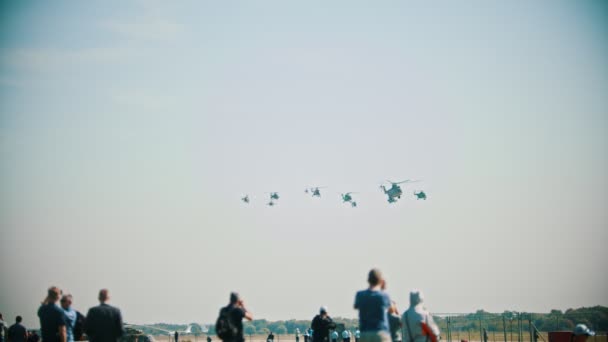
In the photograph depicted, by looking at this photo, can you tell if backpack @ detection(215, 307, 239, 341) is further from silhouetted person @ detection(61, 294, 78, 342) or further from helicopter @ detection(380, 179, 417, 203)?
helicopter @ detection(380, 179, 417, 203)

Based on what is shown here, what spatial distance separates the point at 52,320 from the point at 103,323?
141cm

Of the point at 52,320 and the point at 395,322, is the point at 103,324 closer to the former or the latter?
the point at 52,320

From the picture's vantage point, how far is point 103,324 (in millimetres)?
12852

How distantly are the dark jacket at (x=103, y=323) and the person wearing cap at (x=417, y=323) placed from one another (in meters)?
4.89

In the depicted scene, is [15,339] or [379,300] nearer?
[379,300]

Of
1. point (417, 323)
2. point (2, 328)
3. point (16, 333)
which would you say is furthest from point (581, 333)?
point (2, 328)

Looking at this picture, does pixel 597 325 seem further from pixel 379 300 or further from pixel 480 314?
pixel 379 300

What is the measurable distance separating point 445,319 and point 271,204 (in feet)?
41.4

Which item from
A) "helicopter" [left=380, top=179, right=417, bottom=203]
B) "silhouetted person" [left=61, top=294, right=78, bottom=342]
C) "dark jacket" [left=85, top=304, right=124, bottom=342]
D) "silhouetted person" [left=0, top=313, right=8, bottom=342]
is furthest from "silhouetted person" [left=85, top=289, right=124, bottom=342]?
"helicopter" [left=380, top=179, right=417, bottom=203]

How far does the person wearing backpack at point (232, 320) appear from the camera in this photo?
1323cm

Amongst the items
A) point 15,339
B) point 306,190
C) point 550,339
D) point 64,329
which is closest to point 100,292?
point 64,329

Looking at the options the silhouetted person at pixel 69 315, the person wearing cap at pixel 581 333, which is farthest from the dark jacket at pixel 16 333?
the person wearing cap at pixel 581 333

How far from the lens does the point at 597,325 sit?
3506 centimetres

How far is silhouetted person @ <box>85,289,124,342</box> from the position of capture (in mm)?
12859
